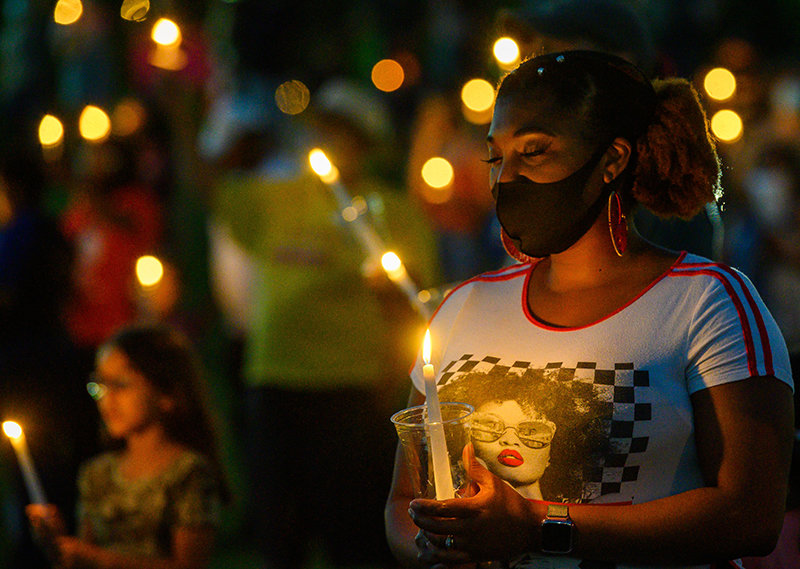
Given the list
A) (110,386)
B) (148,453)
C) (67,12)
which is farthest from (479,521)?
(67,12)

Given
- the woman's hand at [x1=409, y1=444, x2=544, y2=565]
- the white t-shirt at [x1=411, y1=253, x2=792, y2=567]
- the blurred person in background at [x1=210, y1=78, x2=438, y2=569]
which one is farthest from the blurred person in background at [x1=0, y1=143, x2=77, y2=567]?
the woman's hand at [x1=409, y1=444, x2=544, y2=565]

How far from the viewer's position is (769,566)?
2129mm

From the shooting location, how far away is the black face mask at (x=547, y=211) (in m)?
1.89

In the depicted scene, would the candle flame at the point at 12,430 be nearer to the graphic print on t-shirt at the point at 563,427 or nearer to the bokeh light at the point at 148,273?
the graphic print on t-shirt at the point at 563,427

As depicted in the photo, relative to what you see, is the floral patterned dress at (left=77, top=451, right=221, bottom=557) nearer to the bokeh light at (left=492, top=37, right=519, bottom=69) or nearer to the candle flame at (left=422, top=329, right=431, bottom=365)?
the bokeh light at (left=492, top=37, right=519, bottom=69)

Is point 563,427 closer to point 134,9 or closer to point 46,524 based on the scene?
point 46,524

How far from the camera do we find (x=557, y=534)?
170cm

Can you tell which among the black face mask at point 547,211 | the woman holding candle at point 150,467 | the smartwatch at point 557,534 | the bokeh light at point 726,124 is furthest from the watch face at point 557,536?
the bokeh light at point 726,124

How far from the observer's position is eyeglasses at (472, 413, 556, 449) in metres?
1.81

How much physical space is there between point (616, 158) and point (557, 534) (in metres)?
0.72

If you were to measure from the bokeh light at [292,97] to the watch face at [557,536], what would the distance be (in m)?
4.41

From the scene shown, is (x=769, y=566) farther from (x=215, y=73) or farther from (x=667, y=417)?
(x=215, y=73)

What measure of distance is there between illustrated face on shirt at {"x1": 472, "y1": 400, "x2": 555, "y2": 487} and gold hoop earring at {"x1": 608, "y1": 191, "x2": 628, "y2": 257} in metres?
0.38

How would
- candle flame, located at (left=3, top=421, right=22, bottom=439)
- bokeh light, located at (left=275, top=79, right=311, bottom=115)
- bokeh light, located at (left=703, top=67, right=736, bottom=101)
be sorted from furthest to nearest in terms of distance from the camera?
Result: bokeh light, located at (left=275, top=79, right=311, bottom=115)
bokeh light, located at (left=703, top=67, right=736, bottom=101)
candle flame, located at (left=3, top=421, right=22, bottom=439)
